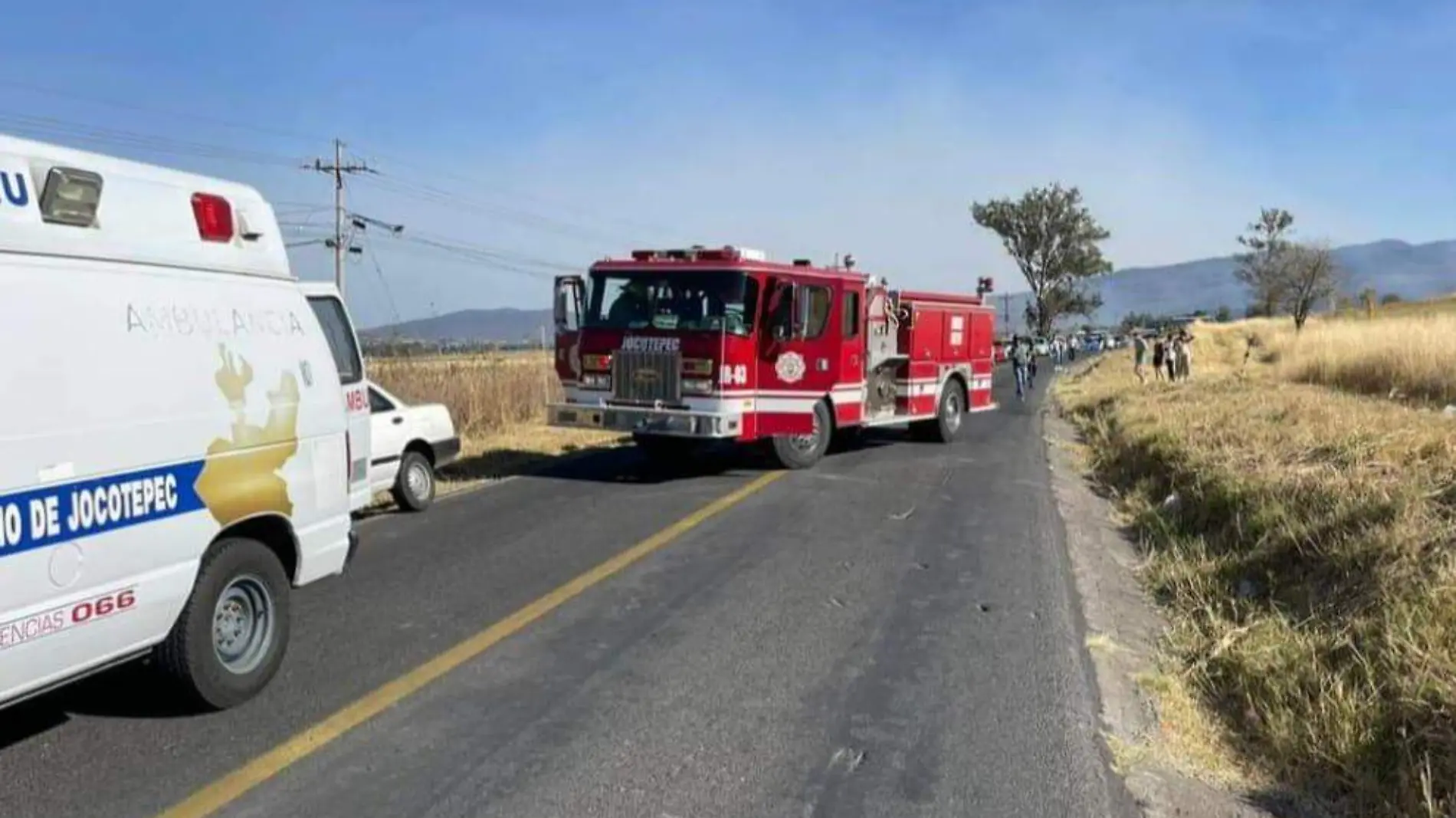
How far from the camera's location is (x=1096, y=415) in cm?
2152

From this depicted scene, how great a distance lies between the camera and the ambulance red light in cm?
508

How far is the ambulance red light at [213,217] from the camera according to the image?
5.08m

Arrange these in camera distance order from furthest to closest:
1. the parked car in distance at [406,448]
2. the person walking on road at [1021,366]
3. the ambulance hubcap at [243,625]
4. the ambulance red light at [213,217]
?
the person walking on road at [1021,366], the parked car in distance at [406,448], the ambulance red light at [213,217], the ambulance hubcap at [243,625]

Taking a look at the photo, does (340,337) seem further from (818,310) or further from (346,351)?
(818,310)

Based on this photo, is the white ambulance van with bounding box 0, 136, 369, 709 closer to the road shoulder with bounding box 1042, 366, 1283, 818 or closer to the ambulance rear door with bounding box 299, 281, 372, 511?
the ambulance rear door with bounding box 299, 281, 372, 511

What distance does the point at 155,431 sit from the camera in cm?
440

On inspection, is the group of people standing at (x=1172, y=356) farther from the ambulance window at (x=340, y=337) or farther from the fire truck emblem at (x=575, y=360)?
the ambulance window at (x=340, y=337)

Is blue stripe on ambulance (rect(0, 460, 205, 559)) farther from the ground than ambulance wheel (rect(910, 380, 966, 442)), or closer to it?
farther from the ground

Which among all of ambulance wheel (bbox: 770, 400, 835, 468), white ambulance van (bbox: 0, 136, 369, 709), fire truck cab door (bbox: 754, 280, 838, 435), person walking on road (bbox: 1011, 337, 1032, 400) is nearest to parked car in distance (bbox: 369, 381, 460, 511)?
fire truck cab door (bbox: 754, 280, 838, 435)

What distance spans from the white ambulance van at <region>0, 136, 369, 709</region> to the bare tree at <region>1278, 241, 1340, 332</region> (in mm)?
68378

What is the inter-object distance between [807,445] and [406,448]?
5.41 meters

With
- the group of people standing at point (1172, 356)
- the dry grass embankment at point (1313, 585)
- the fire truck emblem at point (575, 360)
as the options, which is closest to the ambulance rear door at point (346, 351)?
the fire truck emblem at point (575, 360)

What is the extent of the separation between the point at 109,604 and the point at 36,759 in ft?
2.41

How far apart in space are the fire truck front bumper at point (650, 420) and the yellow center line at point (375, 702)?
4165 millimetres
